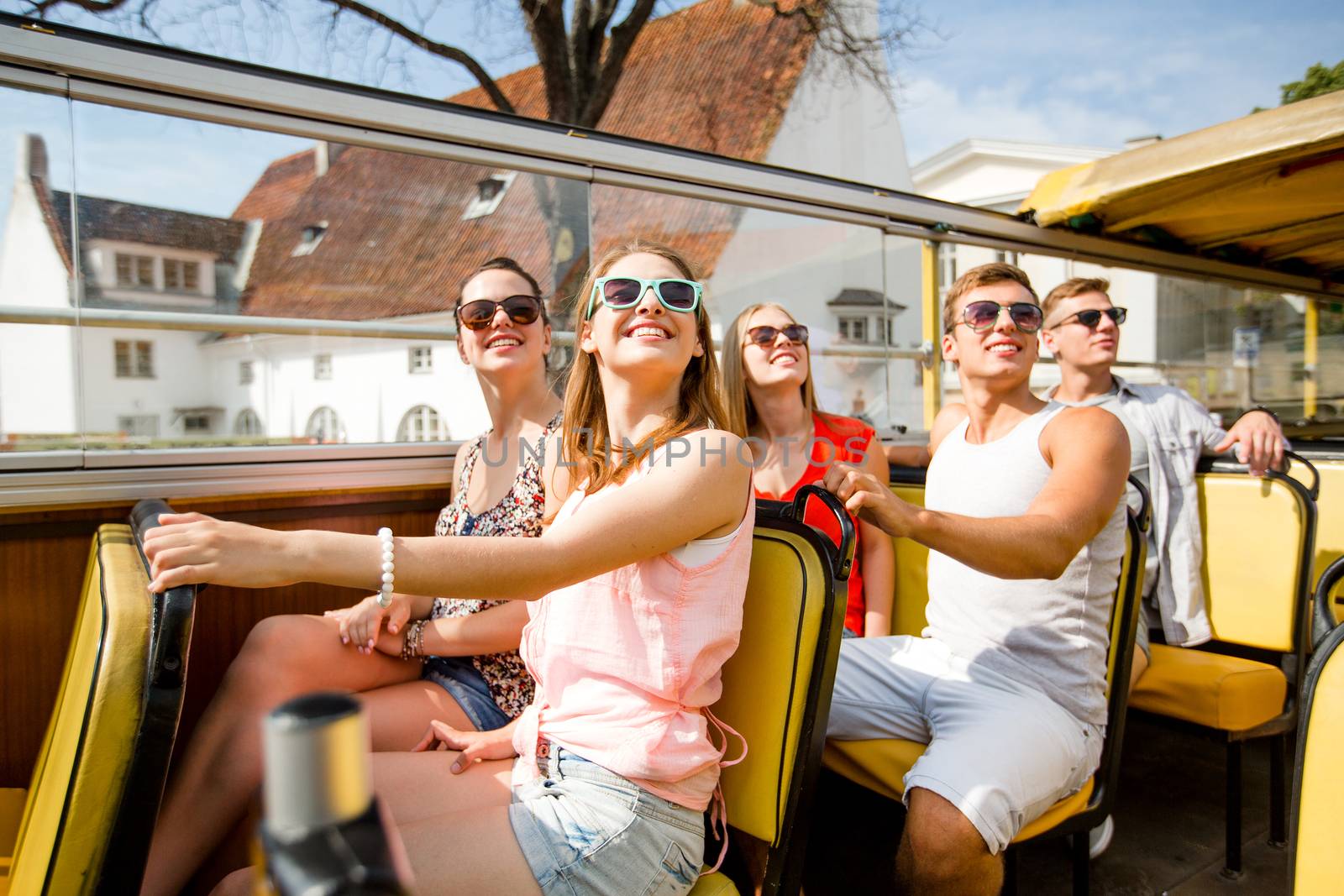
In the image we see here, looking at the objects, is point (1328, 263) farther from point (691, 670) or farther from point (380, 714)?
point (380, 714)

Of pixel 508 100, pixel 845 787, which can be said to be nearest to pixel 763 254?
pixel 845 787

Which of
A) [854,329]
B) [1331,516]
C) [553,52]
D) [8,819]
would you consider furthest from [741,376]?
[553,52]

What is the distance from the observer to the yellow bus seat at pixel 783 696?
4.85 ft

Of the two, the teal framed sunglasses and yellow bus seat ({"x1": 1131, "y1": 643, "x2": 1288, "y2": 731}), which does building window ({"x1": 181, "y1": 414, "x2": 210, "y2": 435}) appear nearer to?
the teal framed sunglasses

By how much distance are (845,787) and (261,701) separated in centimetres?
190

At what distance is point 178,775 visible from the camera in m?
1.67

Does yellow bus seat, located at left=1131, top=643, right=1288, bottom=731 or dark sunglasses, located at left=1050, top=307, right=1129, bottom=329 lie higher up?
dark sunglasses, located at left=1050, top=307, right=1129, bottom=329

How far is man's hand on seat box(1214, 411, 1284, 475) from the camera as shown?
8.92 feet

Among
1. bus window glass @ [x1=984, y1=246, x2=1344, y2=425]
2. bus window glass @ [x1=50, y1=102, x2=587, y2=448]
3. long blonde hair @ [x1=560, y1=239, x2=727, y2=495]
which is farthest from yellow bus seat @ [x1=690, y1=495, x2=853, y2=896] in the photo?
bus window glass @ [x1=984, y1=246, x2=1344, y2=425]

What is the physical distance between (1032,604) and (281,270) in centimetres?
256

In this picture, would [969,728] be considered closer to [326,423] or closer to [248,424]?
[326,423]

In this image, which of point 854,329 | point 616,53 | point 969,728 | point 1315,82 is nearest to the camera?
point 969,728

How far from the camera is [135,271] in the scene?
7.58 feet

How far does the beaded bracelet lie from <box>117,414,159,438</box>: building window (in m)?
1.00
